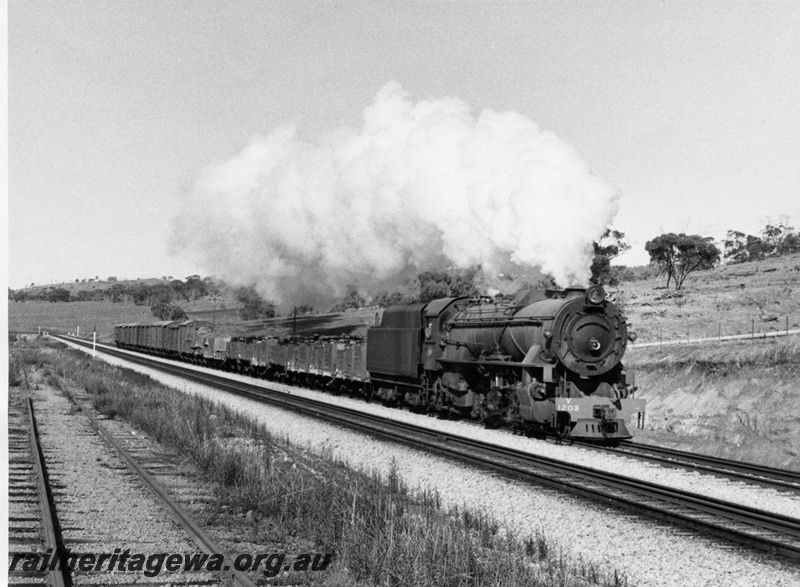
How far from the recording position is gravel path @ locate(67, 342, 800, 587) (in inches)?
272

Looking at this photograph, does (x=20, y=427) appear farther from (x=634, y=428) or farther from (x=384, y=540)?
(x=634, y=428)

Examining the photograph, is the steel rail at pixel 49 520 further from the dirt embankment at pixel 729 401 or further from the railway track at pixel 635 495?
the dirt embankment at pixel 729 401

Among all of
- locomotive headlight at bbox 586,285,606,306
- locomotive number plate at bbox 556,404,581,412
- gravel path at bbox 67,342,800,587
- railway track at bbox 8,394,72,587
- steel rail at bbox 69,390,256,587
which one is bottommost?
gravel path at bbox 67,342,800,587

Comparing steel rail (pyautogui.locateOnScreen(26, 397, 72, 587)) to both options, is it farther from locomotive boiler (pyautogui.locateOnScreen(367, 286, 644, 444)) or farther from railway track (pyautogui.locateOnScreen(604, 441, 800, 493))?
railway track (pyautogui.locateOnScreen(604, 441, 800, 493))

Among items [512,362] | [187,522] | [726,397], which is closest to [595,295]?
[512,362]

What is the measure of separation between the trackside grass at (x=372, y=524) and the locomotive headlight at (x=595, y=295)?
227 inches

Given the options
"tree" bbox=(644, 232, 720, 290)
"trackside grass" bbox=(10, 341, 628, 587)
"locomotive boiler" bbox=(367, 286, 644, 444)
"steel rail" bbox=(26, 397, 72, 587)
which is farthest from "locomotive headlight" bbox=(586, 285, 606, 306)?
"tree" bbox=(644, 232, 720, 290)

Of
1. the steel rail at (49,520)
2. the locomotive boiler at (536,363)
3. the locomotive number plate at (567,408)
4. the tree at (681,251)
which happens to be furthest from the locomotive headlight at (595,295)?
the tree at (681,251)

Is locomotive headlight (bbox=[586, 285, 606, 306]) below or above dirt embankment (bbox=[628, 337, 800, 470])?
above

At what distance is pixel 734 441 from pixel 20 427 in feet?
49.7

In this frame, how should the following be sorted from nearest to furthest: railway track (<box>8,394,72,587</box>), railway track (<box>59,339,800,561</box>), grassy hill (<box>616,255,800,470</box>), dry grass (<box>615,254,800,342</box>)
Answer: railway track (<box>8,394,72,587</box>) < railway track (<box>59,339,800,561</box>) < grassy hill (<box>616,255,800,470</box>) < dry grass (<box>615,254,800,342</box>)

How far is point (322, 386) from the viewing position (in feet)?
96.1

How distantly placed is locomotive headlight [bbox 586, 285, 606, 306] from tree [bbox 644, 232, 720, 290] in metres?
54.2

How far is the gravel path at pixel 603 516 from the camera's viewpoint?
6914mm
